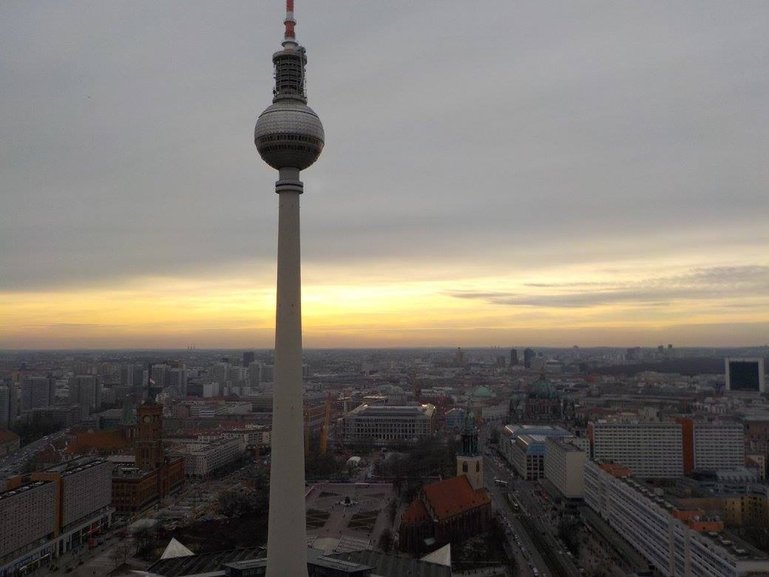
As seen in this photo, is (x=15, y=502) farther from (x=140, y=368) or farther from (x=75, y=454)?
(x=140, y=368)

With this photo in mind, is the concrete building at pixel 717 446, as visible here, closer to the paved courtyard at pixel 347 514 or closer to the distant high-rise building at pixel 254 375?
the paved courtyard at pixel 347 514

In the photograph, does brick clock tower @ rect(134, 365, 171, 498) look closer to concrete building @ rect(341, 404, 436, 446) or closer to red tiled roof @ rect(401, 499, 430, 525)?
red tiled roof @ rect(401, 499, 430, 525)

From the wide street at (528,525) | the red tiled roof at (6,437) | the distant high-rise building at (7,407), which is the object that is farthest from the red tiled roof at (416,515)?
the distant high-rise building at (7,407)

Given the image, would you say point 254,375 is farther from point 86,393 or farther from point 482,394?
point 482,394

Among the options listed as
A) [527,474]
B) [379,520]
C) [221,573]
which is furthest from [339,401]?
[221,573]

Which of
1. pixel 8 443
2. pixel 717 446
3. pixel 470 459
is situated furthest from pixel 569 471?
pixel 8 443
